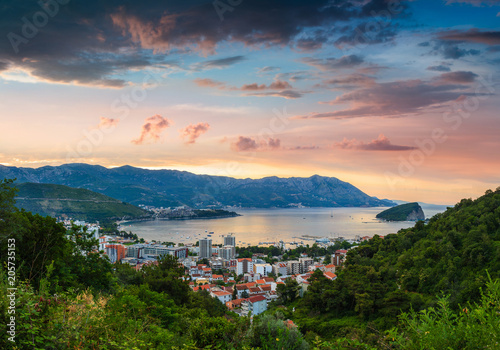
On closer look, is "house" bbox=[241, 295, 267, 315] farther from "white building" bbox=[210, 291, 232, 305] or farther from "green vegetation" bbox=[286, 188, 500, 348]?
"green vegetation" bbox=[286, 188, 500, 348]

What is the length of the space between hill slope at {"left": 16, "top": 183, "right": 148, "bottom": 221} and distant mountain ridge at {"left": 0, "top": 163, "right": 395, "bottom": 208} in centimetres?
3198

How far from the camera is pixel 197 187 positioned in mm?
128625

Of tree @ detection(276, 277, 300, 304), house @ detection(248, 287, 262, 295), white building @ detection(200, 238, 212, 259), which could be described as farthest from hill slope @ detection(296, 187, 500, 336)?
white building @ detection(200, 238, 212, 259)

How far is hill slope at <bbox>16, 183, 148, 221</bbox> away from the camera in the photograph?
45.2 m

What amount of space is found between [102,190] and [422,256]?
316ft

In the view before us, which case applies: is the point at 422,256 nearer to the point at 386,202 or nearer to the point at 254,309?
the point at 254,309

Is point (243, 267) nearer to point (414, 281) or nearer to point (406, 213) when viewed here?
point (414, 281)

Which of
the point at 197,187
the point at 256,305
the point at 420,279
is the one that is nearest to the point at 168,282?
the point at 420,279

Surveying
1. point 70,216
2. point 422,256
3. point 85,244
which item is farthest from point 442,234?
point 70,216

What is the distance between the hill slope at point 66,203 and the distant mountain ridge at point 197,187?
32.0 m

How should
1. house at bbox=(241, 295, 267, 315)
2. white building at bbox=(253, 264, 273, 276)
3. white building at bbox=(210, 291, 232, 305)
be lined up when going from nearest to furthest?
house at bbox=(241, 295, 267, 315) < white building at bbox=(210, 291, 232, 305) < white building at bbox=(253, 264, 273, 276)

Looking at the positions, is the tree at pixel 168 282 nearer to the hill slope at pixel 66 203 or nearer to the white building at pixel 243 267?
the white building at pixel 243 267

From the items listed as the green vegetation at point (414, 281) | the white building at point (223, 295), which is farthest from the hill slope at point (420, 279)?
the white building at point (223, 295)

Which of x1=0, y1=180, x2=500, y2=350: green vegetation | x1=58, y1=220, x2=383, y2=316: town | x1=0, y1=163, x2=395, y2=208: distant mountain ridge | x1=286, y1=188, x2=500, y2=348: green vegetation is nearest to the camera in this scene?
x1=0, y1=180, x2=500, y2=350: green vegetation
